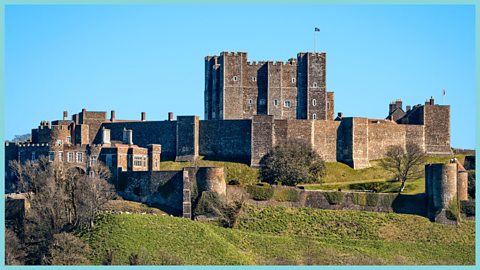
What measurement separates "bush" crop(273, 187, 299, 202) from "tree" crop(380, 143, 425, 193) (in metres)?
7.12

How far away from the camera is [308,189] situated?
89.2 meters

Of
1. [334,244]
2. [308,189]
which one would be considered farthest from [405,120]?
[334,244]

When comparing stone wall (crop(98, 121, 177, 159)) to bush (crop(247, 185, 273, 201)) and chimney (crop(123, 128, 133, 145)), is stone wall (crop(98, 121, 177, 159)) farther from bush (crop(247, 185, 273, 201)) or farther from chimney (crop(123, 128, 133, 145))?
bush (crop(247, 185, 273, 201))

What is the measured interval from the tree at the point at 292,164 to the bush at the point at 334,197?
3791mm

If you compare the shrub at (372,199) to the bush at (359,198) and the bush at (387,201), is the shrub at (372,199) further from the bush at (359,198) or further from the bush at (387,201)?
the bush at (387,201)

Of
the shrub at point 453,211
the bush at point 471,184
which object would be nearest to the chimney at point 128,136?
the bush at point 471,184

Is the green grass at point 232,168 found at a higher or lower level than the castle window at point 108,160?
lower

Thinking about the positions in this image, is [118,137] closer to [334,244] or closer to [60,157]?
[60,157]

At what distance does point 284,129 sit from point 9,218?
20.6 meters

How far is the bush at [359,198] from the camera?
87.6 meters

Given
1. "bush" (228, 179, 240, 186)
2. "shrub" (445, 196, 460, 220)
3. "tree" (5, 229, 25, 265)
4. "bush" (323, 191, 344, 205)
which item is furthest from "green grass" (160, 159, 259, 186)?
"tree" (5, 229, 25, 265)

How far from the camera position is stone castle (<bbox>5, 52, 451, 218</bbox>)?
315 ft

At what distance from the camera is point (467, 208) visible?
284ft

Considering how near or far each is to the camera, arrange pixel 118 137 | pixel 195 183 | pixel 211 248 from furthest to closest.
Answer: pixel 118 137 < pixel 195 183 < pixel 211 248
